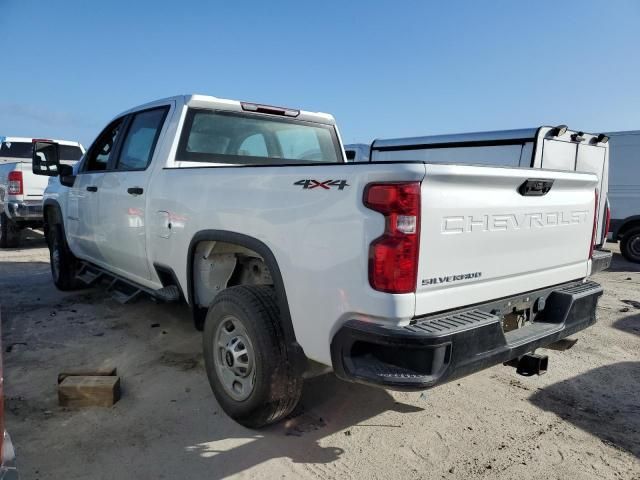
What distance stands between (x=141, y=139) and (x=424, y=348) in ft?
10.6

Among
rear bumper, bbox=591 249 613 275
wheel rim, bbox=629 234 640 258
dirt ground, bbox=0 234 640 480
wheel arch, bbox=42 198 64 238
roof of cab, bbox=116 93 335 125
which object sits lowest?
dirt ground, bbox=0 234 640 480

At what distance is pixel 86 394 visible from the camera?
3178mm

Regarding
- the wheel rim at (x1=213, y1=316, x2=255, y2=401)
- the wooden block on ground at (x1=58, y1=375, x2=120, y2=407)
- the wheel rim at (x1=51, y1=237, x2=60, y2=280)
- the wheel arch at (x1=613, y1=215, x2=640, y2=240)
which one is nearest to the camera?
the wheel rim at (x1=213, y1=316, x2=255, y2=401)

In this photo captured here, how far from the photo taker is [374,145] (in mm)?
6031

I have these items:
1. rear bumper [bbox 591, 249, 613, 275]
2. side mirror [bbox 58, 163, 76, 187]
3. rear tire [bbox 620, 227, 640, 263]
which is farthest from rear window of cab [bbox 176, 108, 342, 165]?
rear tire [bbox 620, 227, 640, 263]

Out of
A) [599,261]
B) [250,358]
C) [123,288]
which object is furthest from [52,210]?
[599,261]

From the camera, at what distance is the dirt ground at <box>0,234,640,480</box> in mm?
2639

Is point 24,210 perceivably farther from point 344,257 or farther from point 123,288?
point 344,257

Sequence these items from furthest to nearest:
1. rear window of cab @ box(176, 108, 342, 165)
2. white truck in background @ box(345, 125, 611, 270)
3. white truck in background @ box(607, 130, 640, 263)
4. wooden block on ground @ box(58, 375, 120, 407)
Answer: white truck in background @ box(607, 130, 640, 263)
white truck in background @ box(345, 125, 611, 270)
rear window of cab @ box(176, 108, 342, 165)
wooden block on ground @ box(58, 375, 120, 407)

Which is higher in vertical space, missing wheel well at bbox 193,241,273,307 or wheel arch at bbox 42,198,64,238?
wheel arch at bbox 42,198,64,238

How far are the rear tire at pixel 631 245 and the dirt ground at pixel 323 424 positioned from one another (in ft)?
21.5

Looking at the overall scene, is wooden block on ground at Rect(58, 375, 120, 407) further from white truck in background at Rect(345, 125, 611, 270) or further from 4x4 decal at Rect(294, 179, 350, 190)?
white truck in background at Rect(345, 125, 611, 270)

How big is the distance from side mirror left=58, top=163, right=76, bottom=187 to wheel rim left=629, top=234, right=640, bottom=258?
1023 centimetres

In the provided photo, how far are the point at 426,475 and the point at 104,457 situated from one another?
5.61ft
